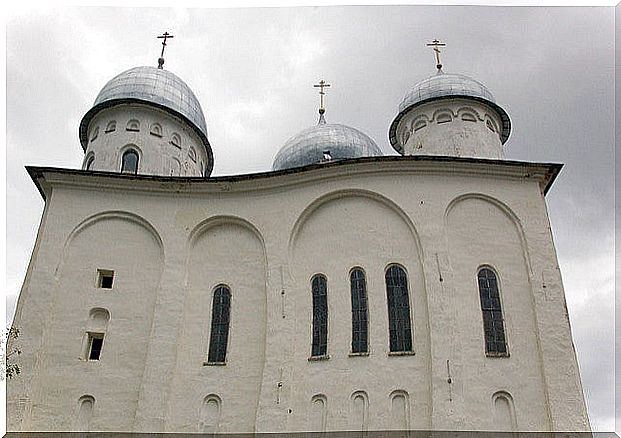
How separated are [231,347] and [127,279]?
11.4ft

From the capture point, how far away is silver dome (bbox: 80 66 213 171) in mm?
21828

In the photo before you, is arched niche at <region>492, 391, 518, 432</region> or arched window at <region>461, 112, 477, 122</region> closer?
arched niche at <region>492, 391, 518, 432</region>

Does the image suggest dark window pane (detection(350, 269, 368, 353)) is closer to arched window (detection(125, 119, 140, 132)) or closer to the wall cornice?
the wall cornice

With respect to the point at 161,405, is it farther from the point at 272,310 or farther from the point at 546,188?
the point at 546,188

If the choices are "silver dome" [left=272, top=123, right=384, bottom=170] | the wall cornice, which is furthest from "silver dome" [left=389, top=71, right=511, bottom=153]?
the wall cornice

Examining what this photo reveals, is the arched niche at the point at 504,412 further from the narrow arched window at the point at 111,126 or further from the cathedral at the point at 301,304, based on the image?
the narrow arched window at the point at 111,126

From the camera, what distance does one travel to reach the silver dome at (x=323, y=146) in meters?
23.1

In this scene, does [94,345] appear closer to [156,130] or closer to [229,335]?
[229,335]

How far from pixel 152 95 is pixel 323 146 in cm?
620

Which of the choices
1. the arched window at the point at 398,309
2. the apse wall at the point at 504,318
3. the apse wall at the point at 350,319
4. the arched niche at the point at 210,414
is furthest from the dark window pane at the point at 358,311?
the arched niche at the point at 210,414

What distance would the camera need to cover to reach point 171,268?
17281 mm

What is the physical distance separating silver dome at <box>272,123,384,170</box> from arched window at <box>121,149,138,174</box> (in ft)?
17.3

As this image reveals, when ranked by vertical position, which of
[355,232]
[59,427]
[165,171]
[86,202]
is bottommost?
[59,427]

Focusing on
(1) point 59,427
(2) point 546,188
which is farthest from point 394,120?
(1) point 59,427
